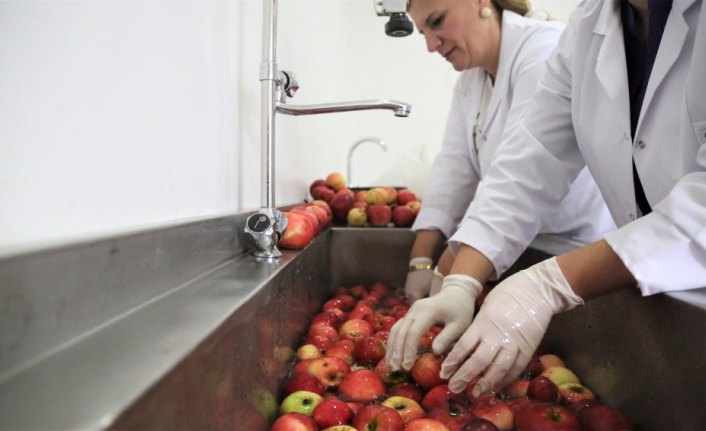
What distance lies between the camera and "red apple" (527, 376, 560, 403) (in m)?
0.69

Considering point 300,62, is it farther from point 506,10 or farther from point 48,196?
point 48,196

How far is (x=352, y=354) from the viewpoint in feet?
2.82

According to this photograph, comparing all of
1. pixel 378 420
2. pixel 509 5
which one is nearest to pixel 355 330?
pixel 378 420

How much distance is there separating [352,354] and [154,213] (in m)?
0.44

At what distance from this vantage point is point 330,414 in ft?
2.07

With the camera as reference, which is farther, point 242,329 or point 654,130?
point 654,130

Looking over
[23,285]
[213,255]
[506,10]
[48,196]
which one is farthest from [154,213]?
[506,10]

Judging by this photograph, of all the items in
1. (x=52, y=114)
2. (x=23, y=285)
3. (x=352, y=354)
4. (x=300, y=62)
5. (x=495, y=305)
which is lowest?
(x=352, y=354)

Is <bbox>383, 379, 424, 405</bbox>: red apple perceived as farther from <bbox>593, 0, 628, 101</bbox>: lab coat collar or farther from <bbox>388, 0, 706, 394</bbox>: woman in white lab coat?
<bbox>593, 0, 628, 101</bbox>: lab coat collar

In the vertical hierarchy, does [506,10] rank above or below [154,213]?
above

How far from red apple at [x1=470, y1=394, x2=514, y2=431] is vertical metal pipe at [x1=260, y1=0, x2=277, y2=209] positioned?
0.51 meters

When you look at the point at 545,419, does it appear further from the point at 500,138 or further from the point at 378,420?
the point at 500,138

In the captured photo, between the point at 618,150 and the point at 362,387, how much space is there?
2.07ft

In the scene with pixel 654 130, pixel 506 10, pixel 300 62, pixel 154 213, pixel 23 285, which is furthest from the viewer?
pixel 300 62
